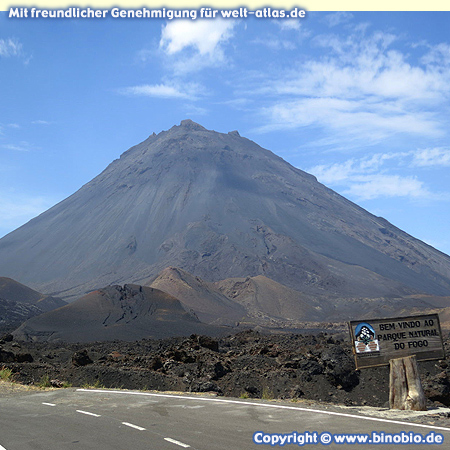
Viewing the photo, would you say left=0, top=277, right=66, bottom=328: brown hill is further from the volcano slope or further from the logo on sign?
the logo on sign

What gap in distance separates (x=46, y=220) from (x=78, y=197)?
15072 mm

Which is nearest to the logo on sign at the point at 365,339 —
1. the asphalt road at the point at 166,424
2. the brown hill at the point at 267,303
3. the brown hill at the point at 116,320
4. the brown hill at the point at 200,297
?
the asphalt road at the point at 166,424

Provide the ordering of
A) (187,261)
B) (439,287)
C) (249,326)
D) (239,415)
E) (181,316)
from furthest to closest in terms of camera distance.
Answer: (439,287)
(187,261)
(249,326)
(181,316)
(239,415)

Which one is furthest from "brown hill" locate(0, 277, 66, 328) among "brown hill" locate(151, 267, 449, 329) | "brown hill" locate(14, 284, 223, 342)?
"brown hill" locate(151, 267, 449, 329)

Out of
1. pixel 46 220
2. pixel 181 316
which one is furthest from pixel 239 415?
pixel 46 220

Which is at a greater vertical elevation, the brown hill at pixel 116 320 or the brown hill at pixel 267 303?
the brown hill at pixel 267 303

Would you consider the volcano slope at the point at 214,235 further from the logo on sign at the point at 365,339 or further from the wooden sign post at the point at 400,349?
the logo on sign at the point at 365,339

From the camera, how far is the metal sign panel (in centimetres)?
962

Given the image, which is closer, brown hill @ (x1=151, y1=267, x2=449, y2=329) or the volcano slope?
brown hill @ (x1=151, y1=267, x2=449, y2=329)

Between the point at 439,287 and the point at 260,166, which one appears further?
the point at 260,166

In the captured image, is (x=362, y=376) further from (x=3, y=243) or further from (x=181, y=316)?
(x=3, y=243)

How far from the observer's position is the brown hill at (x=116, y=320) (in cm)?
5544

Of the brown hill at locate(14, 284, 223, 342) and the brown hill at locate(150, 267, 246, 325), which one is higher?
the brown hill at locate(150, 267, 246, 325)

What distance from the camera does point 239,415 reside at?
8.97m
